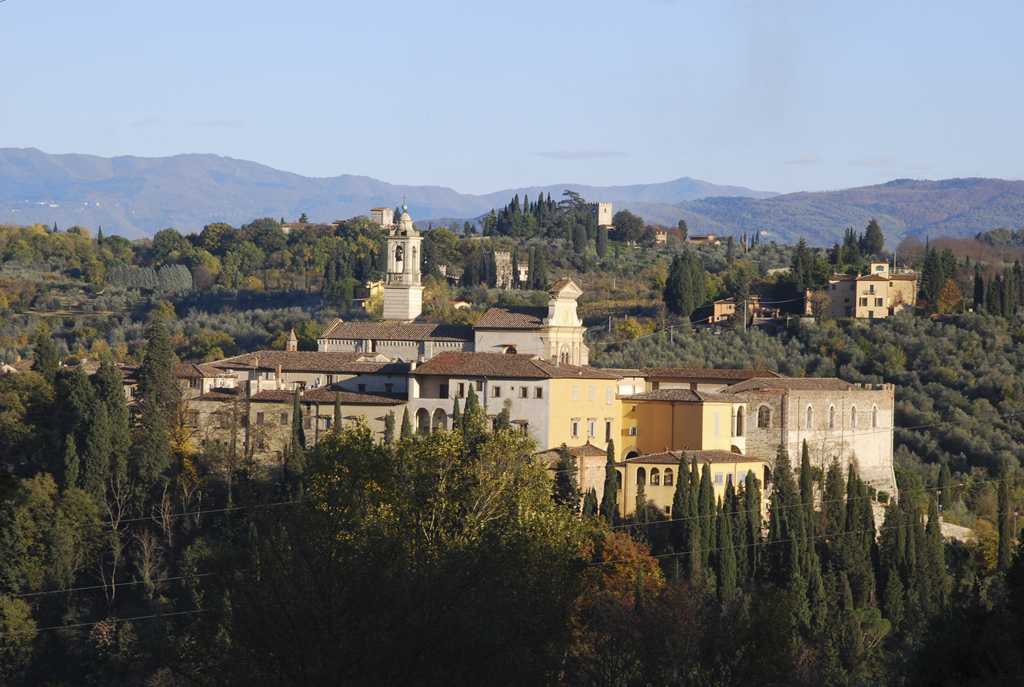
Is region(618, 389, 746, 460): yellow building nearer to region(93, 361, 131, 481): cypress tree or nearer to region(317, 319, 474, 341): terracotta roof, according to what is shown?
region(317, 319, 474, 341): terracotta roof

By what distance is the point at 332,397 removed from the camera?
45906mm

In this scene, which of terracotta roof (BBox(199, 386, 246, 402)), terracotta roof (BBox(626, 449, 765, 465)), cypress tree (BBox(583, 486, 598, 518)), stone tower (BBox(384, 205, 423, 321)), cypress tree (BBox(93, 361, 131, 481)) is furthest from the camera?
stone tower (BBox(384, 205, 423, 321))

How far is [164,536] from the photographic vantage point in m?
41.8

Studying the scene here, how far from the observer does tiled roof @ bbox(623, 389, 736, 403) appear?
44.9 metres

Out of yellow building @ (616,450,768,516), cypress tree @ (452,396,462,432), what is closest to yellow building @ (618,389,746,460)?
yellow building @ (616,450,768,516)

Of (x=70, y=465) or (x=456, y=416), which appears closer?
(x=70, y=465)

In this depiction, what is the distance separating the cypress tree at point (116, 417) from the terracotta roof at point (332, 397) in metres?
4.61

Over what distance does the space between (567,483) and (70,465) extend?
1582 centimetres

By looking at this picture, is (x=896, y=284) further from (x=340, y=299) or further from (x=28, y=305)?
(x=28, y=305)

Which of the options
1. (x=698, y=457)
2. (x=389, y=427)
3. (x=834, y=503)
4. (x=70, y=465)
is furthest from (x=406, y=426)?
(x=834, y=503)

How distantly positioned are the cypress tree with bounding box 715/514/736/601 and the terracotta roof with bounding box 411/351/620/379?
23.5ft

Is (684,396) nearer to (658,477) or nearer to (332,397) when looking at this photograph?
(658,477)

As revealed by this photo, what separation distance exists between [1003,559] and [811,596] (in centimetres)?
927

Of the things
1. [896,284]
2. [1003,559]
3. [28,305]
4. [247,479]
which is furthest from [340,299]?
[1003,559]
